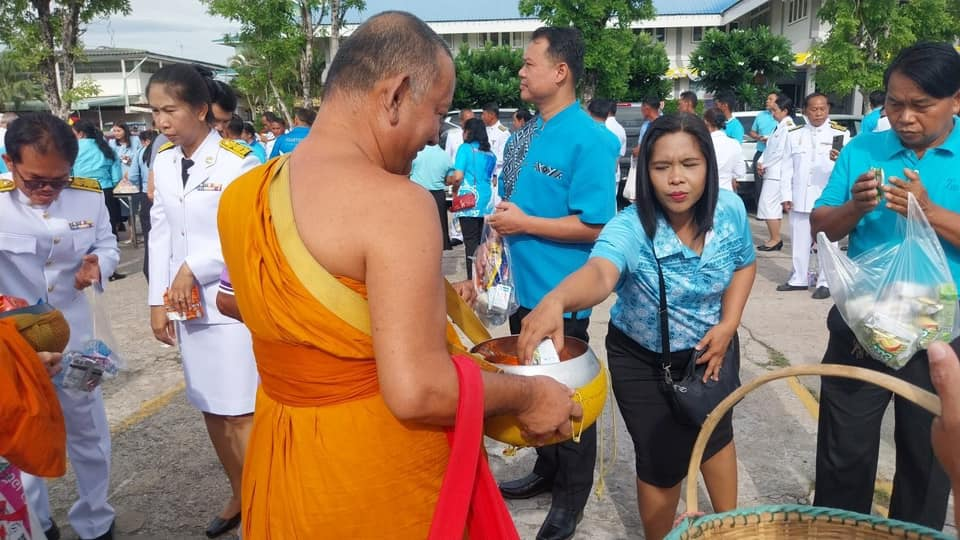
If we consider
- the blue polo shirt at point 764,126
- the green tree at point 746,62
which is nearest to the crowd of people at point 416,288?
the blue polo shirt at point 764,126

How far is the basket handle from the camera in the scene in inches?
57.3

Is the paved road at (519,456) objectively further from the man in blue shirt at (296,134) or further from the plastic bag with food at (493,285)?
the man in blue shirt at (296,134)

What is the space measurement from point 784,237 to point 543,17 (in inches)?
788

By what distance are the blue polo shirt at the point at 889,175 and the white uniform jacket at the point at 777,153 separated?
6.45m

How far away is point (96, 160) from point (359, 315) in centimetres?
1081

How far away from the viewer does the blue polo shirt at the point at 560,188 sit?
3.17 meters

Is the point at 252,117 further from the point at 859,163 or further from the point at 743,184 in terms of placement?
the point at 859,163

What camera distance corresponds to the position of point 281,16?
27094 mm

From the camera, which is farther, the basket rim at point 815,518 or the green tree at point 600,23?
the green tree at point 600,23

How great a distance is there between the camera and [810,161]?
26.3 feet

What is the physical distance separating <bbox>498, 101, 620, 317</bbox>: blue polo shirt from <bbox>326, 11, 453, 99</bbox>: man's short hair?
1.71 m

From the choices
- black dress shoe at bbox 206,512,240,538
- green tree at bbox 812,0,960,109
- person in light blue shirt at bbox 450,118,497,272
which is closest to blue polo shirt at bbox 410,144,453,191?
person in light blue shirt at bbox 450,118,497,272

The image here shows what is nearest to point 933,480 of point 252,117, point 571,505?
point 571,505

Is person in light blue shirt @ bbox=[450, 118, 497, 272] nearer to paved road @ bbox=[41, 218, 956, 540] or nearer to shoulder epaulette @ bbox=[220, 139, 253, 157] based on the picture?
paved road @ bbox=[41, 218, 956, 540]
